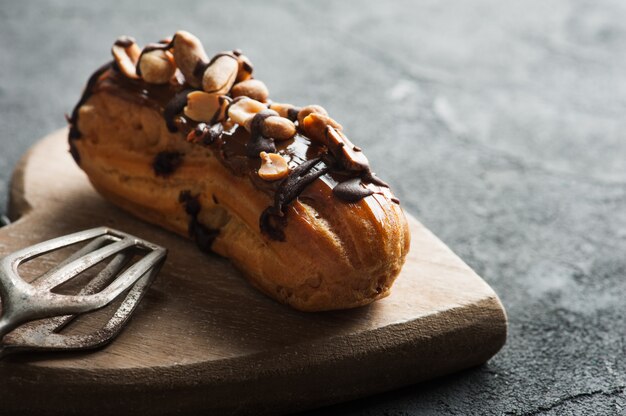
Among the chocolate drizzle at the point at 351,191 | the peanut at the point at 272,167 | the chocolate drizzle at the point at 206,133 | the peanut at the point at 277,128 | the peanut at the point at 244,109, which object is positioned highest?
the peanut at the point at 244,109

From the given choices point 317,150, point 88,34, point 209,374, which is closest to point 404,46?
point 88,34

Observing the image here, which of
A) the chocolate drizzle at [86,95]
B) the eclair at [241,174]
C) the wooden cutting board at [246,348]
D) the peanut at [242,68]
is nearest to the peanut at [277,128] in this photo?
the eclair at [241,174]

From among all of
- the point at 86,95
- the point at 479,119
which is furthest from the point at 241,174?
the point at 479,119

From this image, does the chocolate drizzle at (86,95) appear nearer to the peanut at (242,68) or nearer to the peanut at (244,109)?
the peanut at (242,68)

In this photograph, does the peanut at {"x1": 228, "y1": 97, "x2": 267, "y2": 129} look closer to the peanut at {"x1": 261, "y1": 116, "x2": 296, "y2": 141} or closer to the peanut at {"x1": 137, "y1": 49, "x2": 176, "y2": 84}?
the peanut at {"x1": 261, "y1": 116, "x2": 296, "y2": 141}

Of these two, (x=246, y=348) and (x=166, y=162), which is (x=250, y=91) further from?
(x=246, y=348)

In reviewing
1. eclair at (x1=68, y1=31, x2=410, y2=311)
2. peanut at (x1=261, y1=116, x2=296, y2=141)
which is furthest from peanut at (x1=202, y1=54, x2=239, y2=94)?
peanut at (x1=261, y1=116, x2=296, y2=141)
